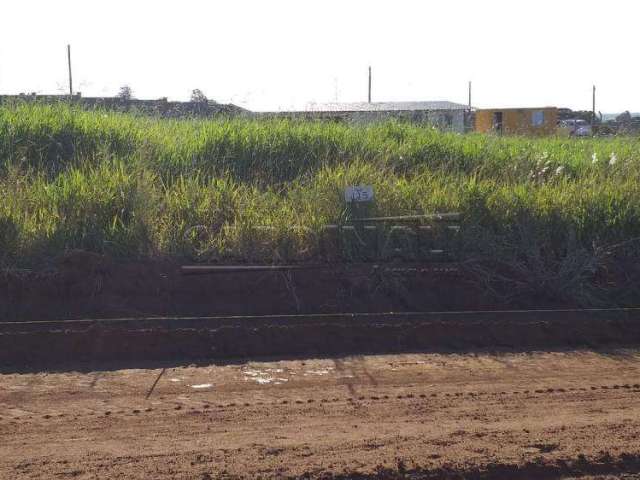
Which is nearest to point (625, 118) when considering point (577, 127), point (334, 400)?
point (577, 127)

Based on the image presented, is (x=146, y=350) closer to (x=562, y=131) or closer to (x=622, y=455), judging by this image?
(x=622, y=455)

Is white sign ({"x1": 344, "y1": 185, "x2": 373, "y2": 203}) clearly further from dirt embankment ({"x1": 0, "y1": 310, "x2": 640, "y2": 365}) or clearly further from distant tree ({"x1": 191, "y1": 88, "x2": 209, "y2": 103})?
distant tree ({"x1": 191, "y1": 88, "x2": 209, "y2": 103})

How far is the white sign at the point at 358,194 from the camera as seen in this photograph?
1068 cm

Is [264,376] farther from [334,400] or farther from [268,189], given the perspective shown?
[268,189]

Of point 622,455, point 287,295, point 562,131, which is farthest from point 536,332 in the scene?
point 562,131

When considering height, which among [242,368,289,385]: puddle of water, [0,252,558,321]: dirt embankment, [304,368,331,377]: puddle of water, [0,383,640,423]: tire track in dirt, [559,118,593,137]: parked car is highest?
[559,118,593,137]: parked car

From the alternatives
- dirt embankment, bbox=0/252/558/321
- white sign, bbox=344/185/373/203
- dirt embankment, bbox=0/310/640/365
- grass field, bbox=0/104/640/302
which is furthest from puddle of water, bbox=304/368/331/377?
white sign, bbox=344/185/373/203

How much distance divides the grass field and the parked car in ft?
45.6

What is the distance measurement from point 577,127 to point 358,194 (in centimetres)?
2367

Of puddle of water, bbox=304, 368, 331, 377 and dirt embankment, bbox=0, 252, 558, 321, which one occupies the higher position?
dirt embankment, bbox=0, 252, 558, 321

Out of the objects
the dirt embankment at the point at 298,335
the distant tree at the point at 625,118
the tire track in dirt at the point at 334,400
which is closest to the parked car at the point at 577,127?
the distant tree at the point at 625,118

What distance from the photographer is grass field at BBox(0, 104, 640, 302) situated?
10172mm

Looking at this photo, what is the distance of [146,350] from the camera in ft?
27.0

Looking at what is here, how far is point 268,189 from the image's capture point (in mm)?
11742
